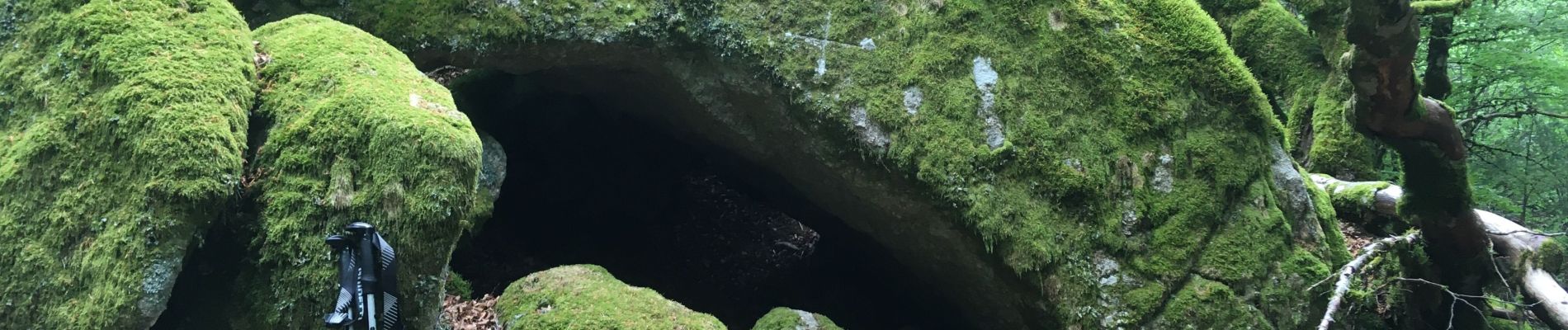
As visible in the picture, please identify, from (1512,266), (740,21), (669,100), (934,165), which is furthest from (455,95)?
(1512,266)

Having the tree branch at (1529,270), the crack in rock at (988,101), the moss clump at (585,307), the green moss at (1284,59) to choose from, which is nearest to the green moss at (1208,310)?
the crack in rock at (988,101)

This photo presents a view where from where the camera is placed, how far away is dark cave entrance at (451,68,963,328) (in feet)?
26.6

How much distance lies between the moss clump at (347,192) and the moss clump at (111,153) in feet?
0.74

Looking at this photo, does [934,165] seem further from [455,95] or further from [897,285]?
[455,95]

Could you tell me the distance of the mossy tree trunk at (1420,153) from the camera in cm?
498

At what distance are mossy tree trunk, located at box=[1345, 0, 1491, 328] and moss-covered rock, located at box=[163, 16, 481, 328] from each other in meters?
5.27

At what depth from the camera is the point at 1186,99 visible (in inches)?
229

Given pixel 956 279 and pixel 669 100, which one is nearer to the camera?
pixel 956 279

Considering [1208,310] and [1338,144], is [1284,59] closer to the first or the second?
[1338,144]

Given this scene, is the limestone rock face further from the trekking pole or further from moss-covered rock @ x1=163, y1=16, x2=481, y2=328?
the trekking pole

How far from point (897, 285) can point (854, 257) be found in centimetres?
85

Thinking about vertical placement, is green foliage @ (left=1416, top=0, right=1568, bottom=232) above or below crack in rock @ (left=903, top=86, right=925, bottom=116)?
below

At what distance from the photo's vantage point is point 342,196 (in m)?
3.98

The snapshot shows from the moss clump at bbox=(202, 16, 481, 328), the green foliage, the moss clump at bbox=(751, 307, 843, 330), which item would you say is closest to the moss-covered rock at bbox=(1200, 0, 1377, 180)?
the green foliage
